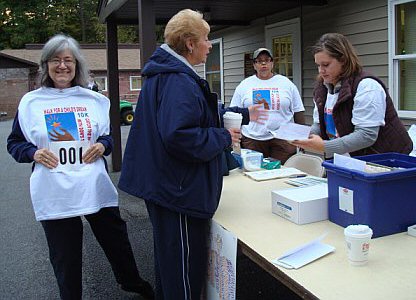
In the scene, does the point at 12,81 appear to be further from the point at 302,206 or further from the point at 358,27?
the point at 302,206

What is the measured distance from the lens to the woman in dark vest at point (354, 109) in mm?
2426

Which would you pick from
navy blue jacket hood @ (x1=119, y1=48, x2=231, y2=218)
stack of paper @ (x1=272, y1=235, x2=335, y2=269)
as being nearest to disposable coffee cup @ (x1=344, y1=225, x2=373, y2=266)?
→ stack of paper @ (x1=272, y1=235, x2=335, y2=269)

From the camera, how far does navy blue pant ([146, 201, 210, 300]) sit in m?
2.12

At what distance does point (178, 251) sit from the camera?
212 cm

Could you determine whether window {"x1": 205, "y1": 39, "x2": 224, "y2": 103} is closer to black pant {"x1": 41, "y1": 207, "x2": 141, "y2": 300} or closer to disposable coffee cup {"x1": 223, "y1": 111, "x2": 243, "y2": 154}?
black pant {"x1": 41, "y1": 207, "x2": 141, "y2": 300}

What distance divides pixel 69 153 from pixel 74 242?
0.52 metres

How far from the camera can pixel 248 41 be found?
8.97m

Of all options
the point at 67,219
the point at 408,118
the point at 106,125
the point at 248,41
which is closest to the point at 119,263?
the point at 67,219

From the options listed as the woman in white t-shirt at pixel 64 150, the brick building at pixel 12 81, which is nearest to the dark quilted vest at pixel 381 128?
the woman in white t-shirt at pixel 64 150

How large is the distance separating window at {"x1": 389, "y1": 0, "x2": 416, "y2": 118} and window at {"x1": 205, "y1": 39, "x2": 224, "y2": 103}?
5.28m

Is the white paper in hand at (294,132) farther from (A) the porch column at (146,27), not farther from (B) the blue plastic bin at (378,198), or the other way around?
(A) the porch column at (146,27)

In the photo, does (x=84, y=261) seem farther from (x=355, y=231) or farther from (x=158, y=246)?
(x=355, y=231)

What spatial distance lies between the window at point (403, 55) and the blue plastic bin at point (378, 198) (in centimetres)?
373

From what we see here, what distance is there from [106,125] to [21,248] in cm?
248
